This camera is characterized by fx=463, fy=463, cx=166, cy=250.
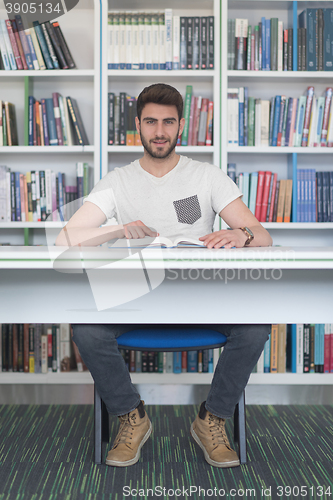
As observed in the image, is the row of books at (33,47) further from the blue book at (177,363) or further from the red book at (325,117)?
the blue book at (177,363)

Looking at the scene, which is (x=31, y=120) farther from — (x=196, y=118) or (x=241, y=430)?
(x=241, y=430)

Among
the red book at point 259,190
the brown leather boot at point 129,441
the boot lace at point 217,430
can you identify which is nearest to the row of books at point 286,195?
the red book at point 259,190

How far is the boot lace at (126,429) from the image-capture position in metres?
1.58

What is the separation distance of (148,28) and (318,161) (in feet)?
3.86

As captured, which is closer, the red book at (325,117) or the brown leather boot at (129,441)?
the brown leather boot at (129,441)

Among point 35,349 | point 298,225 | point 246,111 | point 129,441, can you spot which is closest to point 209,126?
point 246,111

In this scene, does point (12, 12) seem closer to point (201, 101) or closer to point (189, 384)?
→ point (201, 101)

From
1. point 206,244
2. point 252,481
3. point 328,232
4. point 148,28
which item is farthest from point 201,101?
point 252,481

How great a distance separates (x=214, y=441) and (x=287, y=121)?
5.43 feet

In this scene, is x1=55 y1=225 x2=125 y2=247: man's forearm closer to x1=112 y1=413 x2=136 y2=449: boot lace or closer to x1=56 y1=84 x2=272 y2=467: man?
x1=56 y1=84 x2=272 y2=467: man

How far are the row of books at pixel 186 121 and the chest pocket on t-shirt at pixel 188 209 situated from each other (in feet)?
2.14

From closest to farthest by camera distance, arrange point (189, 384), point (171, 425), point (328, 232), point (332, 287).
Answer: point (332, 287) < point (171, 425) < point (189, 384) < point (328, 232)

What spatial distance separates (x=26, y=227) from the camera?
7.89 ft

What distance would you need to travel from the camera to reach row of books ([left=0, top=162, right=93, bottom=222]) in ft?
8.04
